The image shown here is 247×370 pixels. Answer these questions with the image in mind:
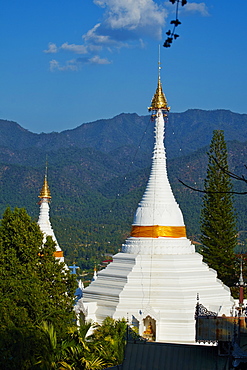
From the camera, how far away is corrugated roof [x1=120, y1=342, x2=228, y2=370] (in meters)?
13.7

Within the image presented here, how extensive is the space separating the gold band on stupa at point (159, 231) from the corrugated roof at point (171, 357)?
10798mm

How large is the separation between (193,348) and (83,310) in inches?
387

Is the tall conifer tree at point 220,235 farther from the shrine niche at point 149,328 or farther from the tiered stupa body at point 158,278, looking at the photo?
the shrine niche at point 149,328

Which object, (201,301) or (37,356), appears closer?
(37,356)

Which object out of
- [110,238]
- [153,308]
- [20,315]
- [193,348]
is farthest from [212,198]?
[110,238]

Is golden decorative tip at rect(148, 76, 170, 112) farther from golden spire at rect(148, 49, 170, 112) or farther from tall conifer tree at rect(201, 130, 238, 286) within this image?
tall conifer tree at rect(201, 130, 238, 286)

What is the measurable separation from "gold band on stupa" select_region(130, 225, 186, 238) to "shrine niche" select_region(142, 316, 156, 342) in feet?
12.0

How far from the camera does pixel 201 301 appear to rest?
23.3m

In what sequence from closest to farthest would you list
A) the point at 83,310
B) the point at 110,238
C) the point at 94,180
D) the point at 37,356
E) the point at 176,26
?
the point at 176,26 < the point at 37,356 < the point at 83,310 < the point at 110,238 < the point at 94,180

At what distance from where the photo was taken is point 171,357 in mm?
14047

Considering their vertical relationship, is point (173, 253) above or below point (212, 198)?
below

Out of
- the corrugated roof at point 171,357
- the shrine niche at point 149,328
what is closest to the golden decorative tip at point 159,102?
the shrine niche at point 149,328

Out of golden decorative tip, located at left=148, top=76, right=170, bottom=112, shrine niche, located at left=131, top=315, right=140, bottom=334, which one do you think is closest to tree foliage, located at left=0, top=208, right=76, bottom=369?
shrine niche, located at left=131, top=315, right=140, bottom=334

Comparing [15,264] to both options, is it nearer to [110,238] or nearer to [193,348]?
[193,348]
